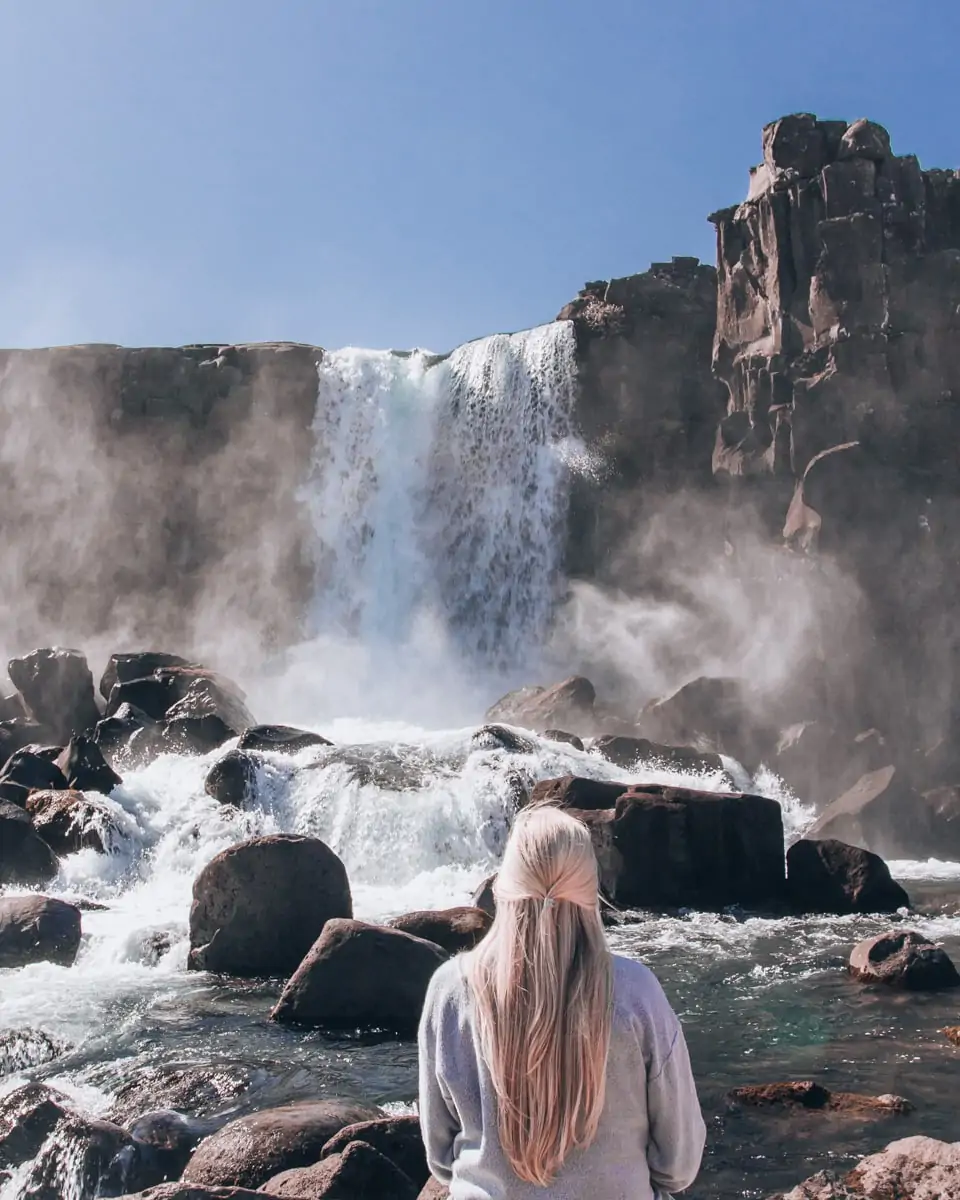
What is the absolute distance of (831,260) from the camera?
34.3 meters

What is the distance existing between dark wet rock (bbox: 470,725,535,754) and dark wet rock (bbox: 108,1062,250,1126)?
1509cm

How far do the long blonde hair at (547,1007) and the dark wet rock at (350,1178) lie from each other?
5.05 metres

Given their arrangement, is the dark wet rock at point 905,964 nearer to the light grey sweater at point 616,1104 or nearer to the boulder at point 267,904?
the boulder at point 267,904

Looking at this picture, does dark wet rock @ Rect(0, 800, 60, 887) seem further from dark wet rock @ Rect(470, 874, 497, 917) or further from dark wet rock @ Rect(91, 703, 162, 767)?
dark wet rock @ Rect(470, 874, 497, 917)

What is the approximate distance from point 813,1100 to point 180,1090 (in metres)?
5.25

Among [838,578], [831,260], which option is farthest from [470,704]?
[831,260]

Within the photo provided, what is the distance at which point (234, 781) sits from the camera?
77.7 ft

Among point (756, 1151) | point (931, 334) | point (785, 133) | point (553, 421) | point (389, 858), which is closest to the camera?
point (756, 1151)

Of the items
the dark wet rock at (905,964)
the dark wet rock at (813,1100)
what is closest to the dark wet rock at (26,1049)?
the dark wet rock at (813,1100)

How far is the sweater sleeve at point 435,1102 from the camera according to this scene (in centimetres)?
304

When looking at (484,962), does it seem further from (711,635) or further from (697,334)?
(697,334)

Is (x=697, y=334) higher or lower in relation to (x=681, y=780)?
higher

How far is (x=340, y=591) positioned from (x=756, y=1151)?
37.2 meters

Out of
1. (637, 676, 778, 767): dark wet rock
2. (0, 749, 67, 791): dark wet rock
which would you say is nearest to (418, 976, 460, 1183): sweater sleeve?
(0, 749, 67, 791): dark wet rock
